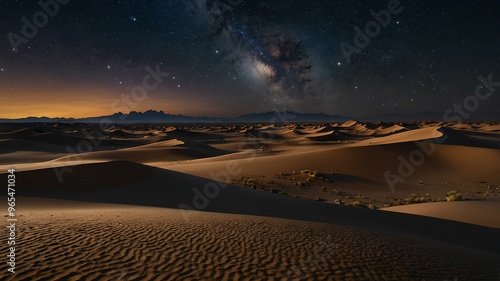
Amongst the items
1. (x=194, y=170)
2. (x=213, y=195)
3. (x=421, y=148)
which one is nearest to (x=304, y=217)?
(x=213, y=195)

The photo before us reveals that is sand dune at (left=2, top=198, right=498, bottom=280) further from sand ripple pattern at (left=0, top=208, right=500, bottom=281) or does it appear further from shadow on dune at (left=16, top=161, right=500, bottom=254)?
shadow on dune at (left=16, top=161, right=500, bottom=254)

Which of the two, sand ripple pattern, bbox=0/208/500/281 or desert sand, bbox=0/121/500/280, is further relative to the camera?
desert sand, bbox=0/121/500/280

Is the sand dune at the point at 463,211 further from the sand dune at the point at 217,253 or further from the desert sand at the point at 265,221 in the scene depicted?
the sand dune at the point at 217,253

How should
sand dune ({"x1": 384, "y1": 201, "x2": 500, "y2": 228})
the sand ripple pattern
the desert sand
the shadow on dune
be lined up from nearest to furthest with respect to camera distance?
the sand ripple pattern → the desert sand → the shadow on dune → sand dune ({"x1": 384, "y1": 201, "x2": 500, "y2": 228})

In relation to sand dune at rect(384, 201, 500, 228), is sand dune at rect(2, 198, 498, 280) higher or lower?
higher

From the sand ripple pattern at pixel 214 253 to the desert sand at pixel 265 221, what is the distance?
25 millimetres

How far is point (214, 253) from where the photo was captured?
17.1ft

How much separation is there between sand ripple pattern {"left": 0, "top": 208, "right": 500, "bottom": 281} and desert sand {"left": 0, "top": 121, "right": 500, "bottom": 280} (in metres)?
0.02

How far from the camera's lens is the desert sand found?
15.5 feet

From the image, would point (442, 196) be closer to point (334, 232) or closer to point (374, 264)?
point (334, 232)

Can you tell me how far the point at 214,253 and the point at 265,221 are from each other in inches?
116

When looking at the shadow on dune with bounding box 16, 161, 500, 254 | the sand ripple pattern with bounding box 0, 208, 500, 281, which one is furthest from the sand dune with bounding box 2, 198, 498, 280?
the shadow on dune with bounding box 16, 161, 500, 254

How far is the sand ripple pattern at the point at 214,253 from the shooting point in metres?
4.39

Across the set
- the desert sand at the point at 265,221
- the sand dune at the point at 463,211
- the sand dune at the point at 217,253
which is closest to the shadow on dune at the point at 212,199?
the desert sand at the point at 265,221
